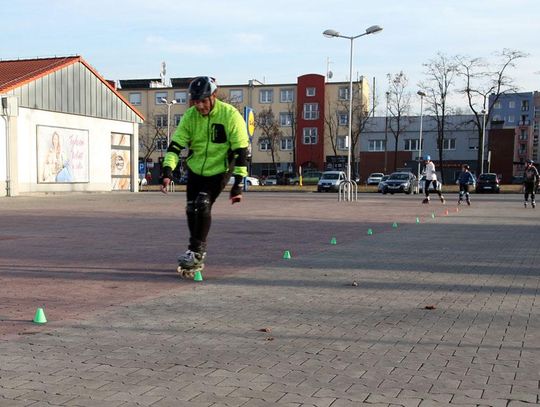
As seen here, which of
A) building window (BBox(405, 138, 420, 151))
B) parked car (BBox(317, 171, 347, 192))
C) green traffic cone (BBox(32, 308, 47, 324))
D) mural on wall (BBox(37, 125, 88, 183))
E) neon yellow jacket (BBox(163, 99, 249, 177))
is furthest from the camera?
building window (BBox(405, 138, 420, 151))

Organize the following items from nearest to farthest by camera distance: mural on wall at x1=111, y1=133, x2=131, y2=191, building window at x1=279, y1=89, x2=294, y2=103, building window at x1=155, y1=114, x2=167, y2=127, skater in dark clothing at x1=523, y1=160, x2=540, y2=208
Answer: skater in dark clothing at x1=523, y1=160, x2=540, y2=208, mural on wall at x1=111, y1=133, x2=131, y2=191, building window at x1=279, y1=89, x2=294, y2=103, building window at x1=155, y1=114, x2=167, y2=127

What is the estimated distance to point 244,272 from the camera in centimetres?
729

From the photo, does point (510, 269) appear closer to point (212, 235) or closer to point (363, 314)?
point (363, 314)

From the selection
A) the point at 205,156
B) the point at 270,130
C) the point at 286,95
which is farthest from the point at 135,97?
the point at 205,156

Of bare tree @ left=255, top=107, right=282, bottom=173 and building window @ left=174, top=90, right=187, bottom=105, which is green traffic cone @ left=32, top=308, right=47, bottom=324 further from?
building window @ left=174, top=90, right=187, bottom=105

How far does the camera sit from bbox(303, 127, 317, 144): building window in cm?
7569

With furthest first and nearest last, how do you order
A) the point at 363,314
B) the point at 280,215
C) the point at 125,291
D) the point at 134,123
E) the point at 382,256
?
the point at 134,123 < the point at 280,215 < the point at 382,256 < the point at 125,291 < the point at 363,314

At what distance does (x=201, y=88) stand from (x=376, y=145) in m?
70.3

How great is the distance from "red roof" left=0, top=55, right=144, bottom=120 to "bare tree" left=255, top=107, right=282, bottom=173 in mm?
38989

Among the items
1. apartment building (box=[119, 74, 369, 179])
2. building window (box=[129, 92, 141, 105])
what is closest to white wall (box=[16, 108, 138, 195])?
apartment building (box=[119, 74, 369, 179])

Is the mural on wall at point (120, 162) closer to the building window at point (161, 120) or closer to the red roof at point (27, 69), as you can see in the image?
the red roof at point (27, 69)

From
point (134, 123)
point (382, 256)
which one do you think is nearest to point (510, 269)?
point (382, 256)

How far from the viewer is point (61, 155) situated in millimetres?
33031

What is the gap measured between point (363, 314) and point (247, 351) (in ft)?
4.89
